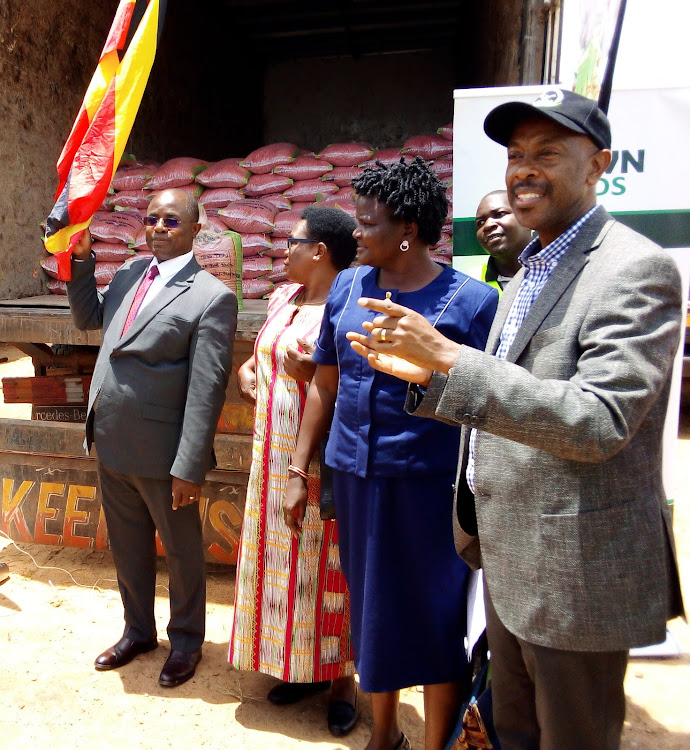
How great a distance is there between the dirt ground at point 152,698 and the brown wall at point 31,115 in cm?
278

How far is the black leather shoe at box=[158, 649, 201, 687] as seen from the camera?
2.57 m

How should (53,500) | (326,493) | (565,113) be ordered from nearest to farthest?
(565,113) → (326,493) → (53,500)

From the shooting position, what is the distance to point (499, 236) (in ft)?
8.35

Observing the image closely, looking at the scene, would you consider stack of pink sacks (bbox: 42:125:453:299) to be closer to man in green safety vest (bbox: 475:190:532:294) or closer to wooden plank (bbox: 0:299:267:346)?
wooden plank (bbox: 0:299:267:346)

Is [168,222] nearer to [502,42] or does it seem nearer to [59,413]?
[59,413]

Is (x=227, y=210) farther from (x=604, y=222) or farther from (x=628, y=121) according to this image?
(x=604, y=222)

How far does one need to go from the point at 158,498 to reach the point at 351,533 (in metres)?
0.91

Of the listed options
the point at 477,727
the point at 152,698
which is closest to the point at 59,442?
the point at 152,698

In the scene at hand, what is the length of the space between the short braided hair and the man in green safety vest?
2.25 ft

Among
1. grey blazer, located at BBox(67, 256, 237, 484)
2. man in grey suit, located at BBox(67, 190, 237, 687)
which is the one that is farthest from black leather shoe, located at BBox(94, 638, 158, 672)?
grey blazer, located at BBox(67, 256, 237, 484)

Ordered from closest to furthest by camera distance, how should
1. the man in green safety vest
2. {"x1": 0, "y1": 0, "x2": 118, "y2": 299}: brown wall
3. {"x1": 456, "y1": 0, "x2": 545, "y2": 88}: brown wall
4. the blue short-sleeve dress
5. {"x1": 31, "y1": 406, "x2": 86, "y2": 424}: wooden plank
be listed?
the blue short-sleeve dress < the man in green safety vest < {"x1": 31, "y1": 406, "x2": 86, "y2": 424}: wooden plank < {"x1": 456, "y1": 0, "x2": 545, "y2": 88}: brown wall < {"x1": 0, "y1": 0, "x2": 118, "y2": 299}: brown wall

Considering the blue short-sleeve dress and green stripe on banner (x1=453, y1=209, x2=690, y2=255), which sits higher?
green stripe on banner (x1=453, y1=209, x2=690, y2=255)

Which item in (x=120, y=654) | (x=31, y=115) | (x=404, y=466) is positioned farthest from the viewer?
(x=31, y=115)

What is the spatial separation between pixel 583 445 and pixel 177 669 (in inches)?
80.3
